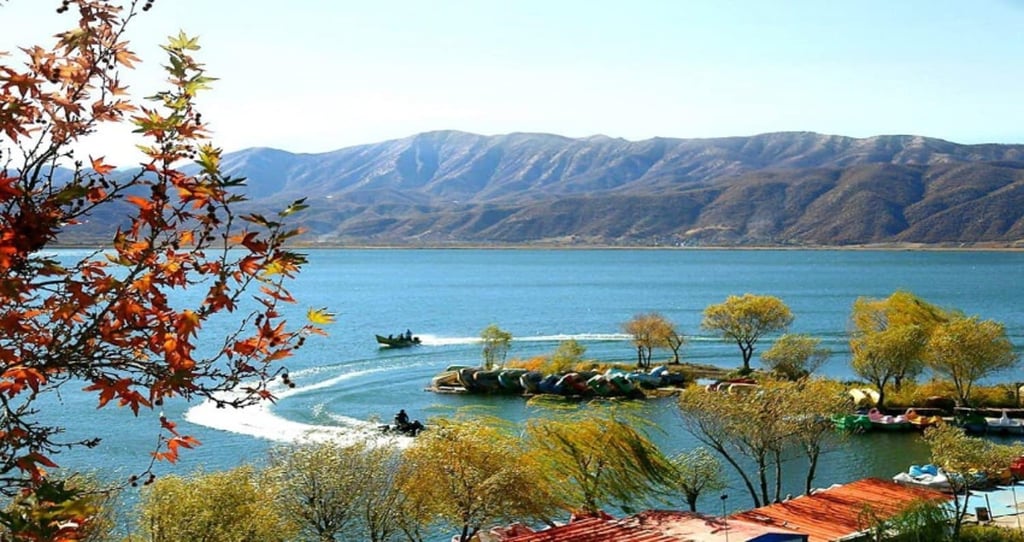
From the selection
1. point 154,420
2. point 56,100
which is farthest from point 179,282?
point 154,420

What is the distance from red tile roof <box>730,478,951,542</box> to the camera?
21.4 metres

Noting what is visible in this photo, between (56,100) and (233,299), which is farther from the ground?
(56,100)

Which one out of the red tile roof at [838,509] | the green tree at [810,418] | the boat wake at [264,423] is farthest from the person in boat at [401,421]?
the red tile roof at [838,509]

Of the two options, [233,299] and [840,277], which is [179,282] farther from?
[840,277]

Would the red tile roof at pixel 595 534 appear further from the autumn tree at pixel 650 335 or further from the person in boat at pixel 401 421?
the autumn tree at pixel 650 335

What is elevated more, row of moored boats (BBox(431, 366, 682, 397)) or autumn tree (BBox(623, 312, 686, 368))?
autumn tree (BBox(623, 312, 686, 368))

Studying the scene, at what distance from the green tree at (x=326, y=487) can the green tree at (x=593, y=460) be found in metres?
5.03

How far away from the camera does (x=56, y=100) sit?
4.56 m

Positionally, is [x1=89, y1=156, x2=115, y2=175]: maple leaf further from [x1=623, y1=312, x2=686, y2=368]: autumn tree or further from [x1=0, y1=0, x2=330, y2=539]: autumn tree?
[x1=623, y1=312, x2=686, y2=368]: autumn tree

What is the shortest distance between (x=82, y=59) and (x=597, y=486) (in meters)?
21.0

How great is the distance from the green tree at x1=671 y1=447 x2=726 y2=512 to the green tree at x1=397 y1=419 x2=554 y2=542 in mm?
6470

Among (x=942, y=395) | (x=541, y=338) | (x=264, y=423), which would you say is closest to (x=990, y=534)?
(x=942, y=395)

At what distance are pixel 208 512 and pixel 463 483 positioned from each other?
5151 millimetres

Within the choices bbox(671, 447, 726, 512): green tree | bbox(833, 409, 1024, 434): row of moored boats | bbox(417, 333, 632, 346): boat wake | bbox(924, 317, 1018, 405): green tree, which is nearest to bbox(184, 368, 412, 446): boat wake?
bbox(671, 447, 726, 512): green tree
